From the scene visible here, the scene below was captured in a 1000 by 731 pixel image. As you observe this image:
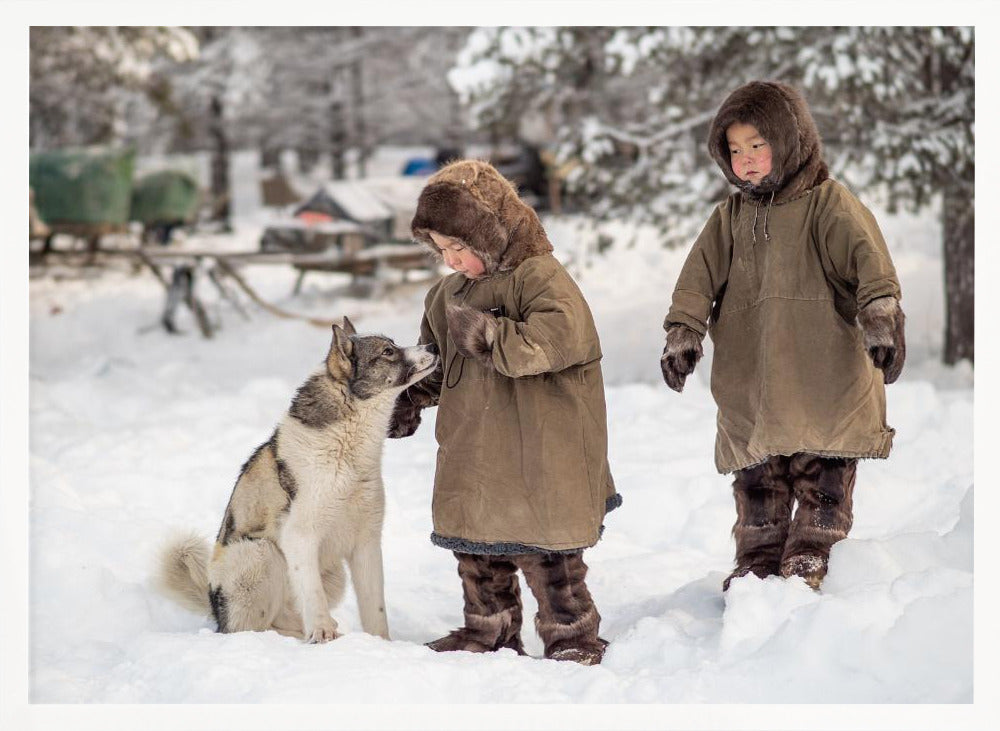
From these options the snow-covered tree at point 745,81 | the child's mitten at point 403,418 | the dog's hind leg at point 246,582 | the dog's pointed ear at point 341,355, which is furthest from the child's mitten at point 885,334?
the snow-covered tree at point 745,81

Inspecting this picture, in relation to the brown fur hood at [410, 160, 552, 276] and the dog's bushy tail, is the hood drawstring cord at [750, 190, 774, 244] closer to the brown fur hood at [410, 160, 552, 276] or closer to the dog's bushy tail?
the brown fur hood at [410, 160, 552, 276]

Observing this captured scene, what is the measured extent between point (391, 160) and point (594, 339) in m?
18.3

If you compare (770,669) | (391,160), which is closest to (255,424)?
(770,669)

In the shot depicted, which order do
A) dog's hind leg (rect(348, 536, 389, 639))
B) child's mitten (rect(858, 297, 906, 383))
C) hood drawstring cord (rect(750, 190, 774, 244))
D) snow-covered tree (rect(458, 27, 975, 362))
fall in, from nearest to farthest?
child's mitten (rect(858, 297, 906, 383))
hood drawstring cord (rect(750, 190, 774, 244))
dog's hind leg (rect(348, 536, 389, 639))
snow-covered tree (rect(458, 27, 975, 362))

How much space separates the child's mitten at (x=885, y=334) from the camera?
326cm

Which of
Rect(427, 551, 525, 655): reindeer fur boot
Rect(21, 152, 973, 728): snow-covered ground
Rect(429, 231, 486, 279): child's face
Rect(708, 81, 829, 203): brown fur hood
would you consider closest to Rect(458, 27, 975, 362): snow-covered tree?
Rect(21, 152, 973, 728): snow-covered ground

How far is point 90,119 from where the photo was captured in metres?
16.2

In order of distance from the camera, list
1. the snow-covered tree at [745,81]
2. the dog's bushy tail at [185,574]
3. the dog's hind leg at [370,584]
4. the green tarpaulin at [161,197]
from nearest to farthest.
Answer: the dog's hind leg at [370,584] < the dog's bushy tail at [185,574] < the snow-covered tree at [745,81] < the green tarpaulin at [161,197]

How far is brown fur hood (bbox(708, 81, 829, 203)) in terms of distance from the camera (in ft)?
11.6

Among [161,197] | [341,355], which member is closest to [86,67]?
[161,197]

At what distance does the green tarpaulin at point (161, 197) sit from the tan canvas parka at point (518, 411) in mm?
12080

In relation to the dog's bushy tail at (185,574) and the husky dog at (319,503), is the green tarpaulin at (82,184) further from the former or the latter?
the husky dog at (319,503)

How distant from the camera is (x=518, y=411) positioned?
11.5 ft

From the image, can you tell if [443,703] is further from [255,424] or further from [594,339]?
[255,424]
